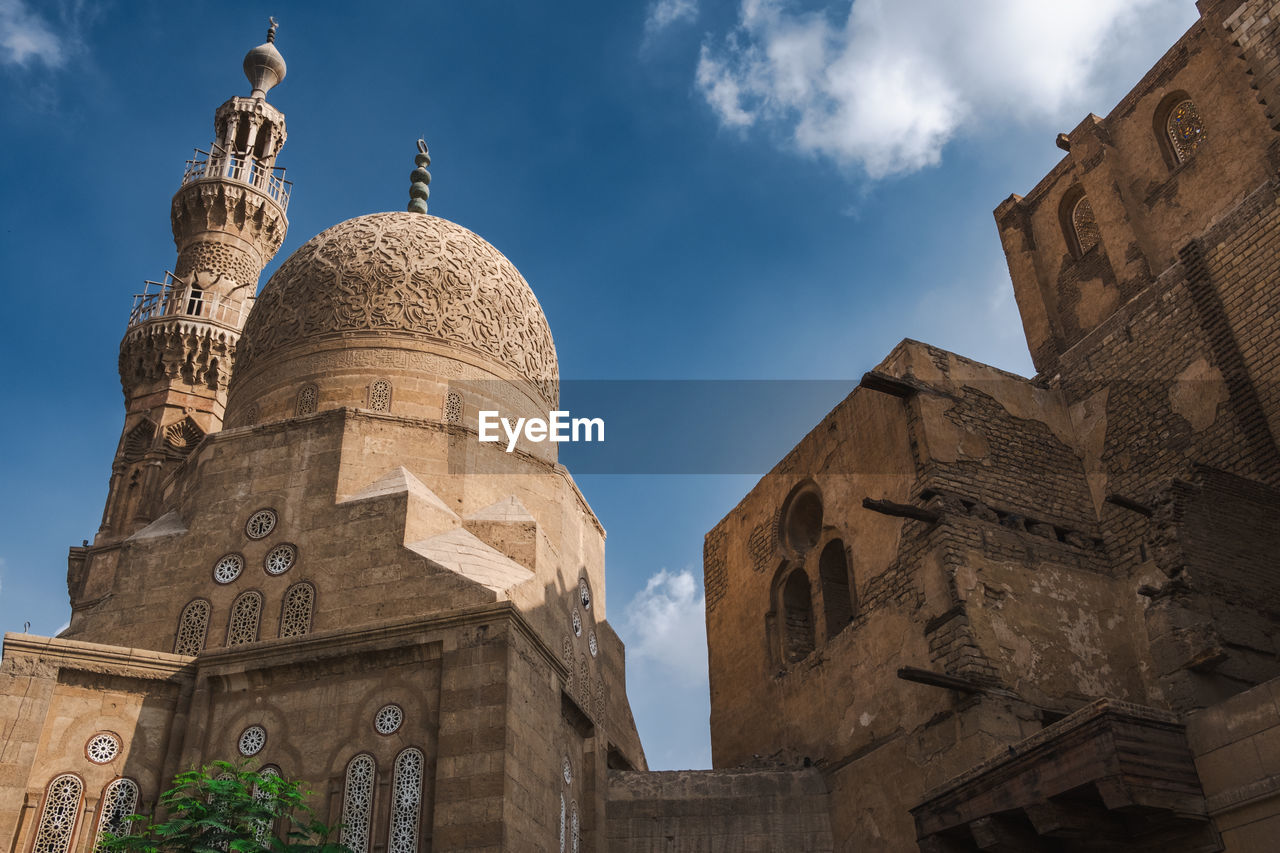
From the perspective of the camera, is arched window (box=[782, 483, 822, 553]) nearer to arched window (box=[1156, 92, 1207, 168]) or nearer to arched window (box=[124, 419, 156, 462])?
arched window (box=[1156, 92, 1207, 168])

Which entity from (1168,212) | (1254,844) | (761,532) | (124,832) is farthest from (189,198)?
(1254,844)

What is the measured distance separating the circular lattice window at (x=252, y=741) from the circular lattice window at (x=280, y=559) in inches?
79.3

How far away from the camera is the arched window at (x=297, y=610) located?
430 inches

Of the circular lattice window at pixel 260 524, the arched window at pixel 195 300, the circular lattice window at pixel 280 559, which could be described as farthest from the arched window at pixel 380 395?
the arched window at pixel 195 300

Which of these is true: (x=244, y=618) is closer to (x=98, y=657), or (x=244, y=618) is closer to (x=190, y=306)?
(x=98, y=657)

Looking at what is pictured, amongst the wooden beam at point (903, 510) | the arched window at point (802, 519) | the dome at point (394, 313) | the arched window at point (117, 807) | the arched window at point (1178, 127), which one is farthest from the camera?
the arched window at point (1178, 127)

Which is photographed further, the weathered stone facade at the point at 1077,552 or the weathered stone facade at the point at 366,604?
the weathered stone facade at the point at 366,604

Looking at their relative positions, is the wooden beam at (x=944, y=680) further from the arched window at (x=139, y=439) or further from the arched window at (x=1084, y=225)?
the arched window at (x=139, y=439)

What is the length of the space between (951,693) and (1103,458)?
443 cm

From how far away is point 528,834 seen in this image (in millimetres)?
9039

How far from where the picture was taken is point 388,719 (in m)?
9.45

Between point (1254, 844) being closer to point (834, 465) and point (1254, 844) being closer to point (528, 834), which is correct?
point (528, 834)

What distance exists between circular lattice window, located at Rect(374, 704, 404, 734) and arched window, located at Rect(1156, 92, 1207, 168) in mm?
13340

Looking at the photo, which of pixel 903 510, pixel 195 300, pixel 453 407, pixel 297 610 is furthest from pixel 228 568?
pixel 195 300
